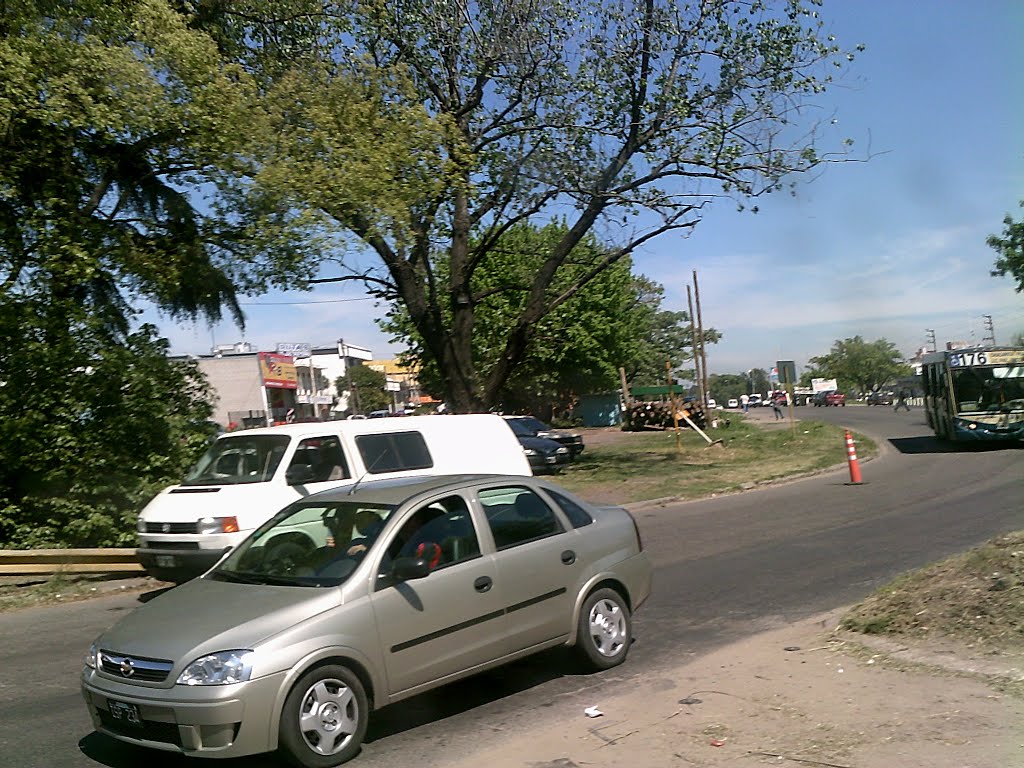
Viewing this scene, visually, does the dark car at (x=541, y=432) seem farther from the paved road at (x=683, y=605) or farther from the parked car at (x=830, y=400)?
the parked car at (x=830, y=400)

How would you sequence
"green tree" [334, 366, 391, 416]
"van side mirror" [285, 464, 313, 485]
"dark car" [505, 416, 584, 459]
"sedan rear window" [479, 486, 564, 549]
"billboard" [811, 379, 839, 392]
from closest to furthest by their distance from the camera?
"sedan rear window" [479, 486, 564, 549] < "van side mirror" [285, 464, 313, 485] < "dark car" [505, 416, 584, 459] < "green tree" [334, 366, 391, 416] < "billboard" [811, 379, 839, 392]

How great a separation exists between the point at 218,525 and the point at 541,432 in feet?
69.5

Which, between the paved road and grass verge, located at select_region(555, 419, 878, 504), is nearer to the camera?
the paved road

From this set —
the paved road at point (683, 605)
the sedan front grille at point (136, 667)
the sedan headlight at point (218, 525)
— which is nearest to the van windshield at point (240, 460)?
the sedan headlight at point (218, 525)

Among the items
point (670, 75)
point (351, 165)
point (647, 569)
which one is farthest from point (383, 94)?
point (647, 569)

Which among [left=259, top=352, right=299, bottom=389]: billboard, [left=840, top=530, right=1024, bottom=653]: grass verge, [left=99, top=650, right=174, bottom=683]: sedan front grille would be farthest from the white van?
[left=259, top=352, right=299, bottom=389]: billboard

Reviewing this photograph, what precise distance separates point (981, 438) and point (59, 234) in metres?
23.1

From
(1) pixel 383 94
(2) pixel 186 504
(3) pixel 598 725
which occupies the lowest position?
(3) pixel 598 725

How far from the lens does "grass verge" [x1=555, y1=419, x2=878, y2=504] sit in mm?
20516

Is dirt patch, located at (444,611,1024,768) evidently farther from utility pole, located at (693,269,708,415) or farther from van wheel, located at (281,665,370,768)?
utility pole, located at (693,269,708,415)

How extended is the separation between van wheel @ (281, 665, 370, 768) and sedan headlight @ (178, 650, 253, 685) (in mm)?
293

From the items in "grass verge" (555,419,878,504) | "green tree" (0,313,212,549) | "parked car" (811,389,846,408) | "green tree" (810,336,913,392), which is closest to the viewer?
"green tree" (0,313,212,549)

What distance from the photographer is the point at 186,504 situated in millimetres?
10305

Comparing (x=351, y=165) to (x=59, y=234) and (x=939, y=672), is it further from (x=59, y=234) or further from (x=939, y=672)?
(x=939, y=672)
